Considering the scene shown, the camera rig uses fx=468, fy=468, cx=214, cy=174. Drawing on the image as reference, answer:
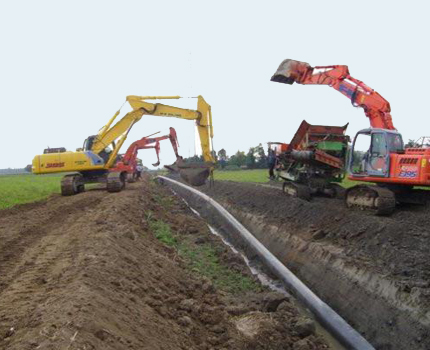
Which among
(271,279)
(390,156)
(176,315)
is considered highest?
(390,156)

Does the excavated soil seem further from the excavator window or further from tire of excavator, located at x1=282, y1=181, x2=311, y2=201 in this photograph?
the excavator window

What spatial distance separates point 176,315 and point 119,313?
131cm

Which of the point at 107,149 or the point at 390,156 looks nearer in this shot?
the point at 390,156

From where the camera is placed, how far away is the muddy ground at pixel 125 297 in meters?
4.49

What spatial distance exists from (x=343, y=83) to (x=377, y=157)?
139 inches

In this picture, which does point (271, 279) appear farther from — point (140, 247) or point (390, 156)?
point (390, 156)

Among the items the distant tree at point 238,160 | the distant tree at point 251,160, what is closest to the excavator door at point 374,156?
the distant tree at point 251,160

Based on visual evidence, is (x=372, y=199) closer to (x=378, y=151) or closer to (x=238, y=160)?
(x=378, y=151)

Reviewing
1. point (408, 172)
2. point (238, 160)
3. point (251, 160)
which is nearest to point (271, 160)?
point (408, 172)

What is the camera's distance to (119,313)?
518cm

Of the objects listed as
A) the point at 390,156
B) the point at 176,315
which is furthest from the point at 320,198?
the point at 176,315

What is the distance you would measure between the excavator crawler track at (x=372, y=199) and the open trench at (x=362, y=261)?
19.6 inches

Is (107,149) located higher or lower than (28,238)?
higher

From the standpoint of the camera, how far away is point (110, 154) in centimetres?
2264
